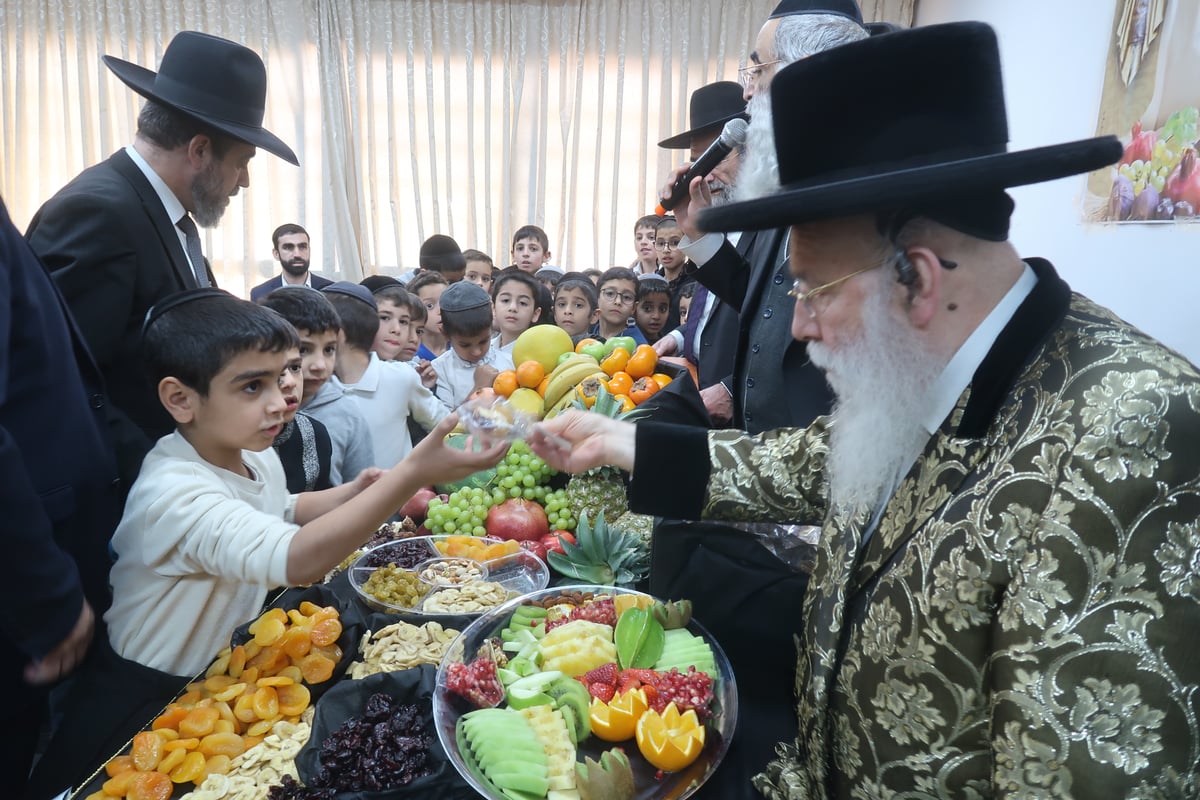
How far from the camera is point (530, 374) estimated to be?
2738 mm

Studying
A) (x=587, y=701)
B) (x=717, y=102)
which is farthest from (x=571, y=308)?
(x=587, y=701)

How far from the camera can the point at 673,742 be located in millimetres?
1194

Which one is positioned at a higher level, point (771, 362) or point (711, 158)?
point (711, 158)

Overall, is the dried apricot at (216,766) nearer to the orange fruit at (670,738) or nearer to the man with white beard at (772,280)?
the orange fruit at (670,738)

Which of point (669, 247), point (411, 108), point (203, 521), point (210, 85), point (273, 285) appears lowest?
point (273, 285)

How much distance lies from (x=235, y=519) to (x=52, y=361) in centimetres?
54

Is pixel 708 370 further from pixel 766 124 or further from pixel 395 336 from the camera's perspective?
pixel 395 336

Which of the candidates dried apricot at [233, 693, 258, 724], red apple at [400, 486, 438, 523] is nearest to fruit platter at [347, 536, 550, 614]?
red apple at [400, 486, 438, 523]

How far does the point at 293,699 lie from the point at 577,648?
1.91 feet

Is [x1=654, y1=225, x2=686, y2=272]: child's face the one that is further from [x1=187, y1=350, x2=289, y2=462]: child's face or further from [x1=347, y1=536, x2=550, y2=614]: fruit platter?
[x1=187, y1=350, x2=289, y2=462]: child's face

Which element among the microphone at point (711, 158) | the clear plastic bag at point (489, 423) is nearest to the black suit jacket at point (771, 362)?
the microphone at point (711, 158)

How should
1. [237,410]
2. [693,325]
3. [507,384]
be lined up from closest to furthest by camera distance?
[237,410] < [507,384] < [693,325]

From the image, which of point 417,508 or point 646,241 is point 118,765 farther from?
point 646,241

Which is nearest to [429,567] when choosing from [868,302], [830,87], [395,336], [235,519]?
[235,519]
